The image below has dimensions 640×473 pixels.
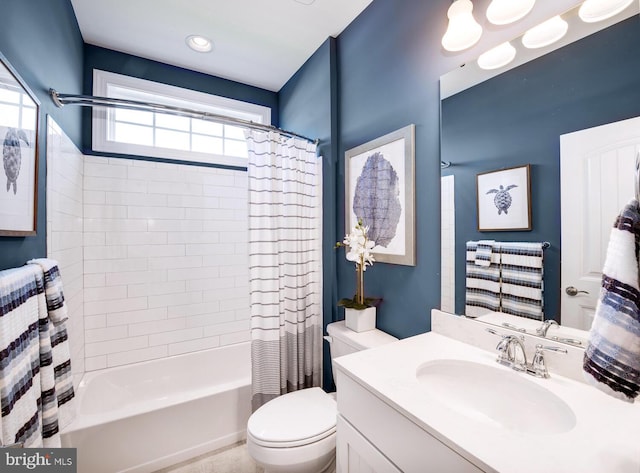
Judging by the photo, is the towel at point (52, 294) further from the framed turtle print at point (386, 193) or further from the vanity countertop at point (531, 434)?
the framed turtle print at point (386, 193)

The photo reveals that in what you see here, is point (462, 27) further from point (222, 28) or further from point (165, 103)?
point (165, 103)

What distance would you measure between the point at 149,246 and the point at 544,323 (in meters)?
Result: 2.51

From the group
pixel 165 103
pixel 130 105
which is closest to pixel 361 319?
pixel 130 105

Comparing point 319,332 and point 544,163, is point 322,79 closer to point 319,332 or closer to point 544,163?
point 544,163

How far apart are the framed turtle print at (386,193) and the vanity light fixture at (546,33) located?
1.75ft

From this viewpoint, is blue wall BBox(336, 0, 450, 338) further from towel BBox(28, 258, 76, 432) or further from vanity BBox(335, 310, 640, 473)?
towel BBox(28, 258, 76, 432)

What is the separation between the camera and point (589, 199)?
2.90ft

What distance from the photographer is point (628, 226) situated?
1.82 feet

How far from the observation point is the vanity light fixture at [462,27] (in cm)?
117

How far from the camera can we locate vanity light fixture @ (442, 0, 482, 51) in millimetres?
1168

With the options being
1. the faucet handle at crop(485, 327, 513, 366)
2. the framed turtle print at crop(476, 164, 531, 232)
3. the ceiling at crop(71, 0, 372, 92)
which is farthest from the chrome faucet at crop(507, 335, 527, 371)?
the ceiling at crop(71, 0, 372, 92)

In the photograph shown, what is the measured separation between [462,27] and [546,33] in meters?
0.32

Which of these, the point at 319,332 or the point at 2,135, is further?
the point at 319,332

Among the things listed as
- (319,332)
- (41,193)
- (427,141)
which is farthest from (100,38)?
(319,332)
